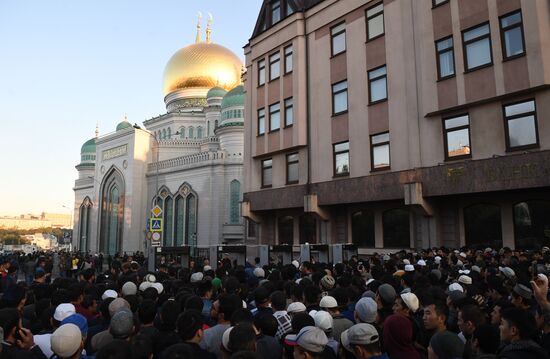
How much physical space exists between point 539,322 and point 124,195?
44.5 meters

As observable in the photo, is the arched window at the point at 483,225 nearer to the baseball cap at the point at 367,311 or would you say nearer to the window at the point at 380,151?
the window at the point at 380,151

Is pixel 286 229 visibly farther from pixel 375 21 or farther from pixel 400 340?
pixel 400 340

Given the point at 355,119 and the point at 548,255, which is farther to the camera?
the point at 355,119

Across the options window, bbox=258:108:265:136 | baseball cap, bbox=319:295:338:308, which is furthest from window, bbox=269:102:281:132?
baseball cap, bbox=319:295:338:308

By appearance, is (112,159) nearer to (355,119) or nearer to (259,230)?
(259,230)

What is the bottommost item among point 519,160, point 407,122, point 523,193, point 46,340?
point 46,340

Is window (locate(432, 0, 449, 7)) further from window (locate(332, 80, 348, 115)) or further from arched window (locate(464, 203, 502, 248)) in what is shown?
arched window (locate(464, 203, 502, 248))

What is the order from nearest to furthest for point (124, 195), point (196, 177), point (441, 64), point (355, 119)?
point (441, 64) → point (355, 119) → point (196, 177) → point (124, 195)

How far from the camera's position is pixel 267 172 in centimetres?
2331

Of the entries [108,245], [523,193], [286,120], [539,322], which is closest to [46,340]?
[539,322]

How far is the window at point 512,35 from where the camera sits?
1405 centimetres

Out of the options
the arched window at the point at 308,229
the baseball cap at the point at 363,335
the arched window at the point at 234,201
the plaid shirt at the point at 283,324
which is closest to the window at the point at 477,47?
the arched window at the point at 308,229

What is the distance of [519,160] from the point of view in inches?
540

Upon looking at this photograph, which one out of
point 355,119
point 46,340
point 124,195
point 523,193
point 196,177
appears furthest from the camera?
point 124,195
